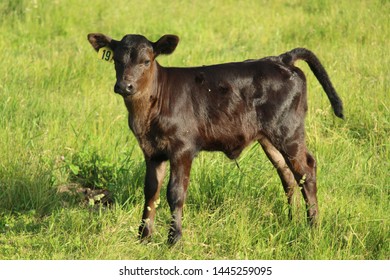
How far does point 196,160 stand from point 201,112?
911 millimetres

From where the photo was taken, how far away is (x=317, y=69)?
21.6 feet

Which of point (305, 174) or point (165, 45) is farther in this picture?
point (305, 174)

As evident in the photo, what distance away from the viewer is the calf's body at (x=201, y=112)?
5.94 m

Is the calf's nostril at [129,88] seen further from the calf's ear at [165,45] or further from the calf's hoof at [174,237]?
the calf's hoof at [174,237]

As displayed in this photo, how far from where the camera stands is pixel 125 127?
7980 mm

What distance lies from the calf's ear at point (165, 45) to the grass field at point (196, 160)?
116 centimetres

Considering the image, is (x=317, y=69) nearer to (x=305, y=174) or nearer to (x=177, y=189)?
(x=305, y=174)

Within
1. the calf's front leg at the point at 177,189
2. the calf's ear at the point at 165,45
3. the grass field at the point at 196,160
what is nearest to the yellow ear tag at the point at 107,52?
the calf's ear at the point at 165,45

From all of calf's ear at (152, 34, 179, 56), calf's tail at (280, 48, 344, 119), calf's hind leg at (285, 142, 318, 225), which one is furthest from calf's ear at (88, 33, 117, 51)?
calf's hind leg at (285, 142, 318, 225)

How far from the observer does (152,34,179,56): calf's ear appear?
6.03 m

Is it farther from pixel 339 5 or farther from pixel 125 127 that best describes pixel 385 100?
pixel 339 5

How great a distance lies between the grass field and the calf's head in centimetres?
97

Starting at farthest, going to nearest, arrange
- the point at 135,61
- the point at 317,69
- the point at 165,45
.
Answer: the point at 317,69, the point at 165,45, the point at 135,61

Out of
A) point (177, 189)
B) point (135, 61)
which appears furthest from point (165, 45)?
point (177, 189)
